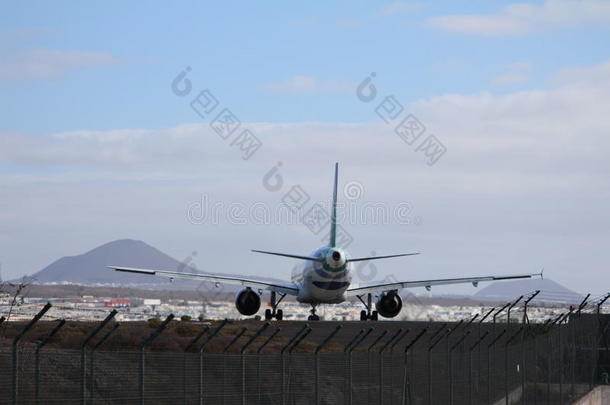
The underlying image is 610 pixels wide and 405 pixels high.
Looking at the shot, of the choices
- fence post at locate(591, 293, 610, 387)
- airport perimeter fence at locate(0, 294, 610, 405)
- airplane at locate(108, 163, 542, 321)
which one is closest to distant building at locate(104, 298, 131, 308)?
airplane at locate(108, 163, 542, 321)

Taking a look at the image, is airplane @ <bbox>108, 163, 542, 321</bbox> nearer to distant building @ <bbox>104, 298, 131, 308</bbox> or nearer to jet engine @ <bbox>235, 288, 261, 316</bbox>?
jet engine @ <bbox>235, 288, 261, 316</bbox>

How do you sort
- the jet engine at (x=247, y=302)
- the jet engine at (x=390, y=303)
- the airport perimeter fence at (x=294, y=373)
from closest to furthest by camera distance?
the airport perimeter fence at (x=294, y=373) < the jet engine at (x=247, y=302) < the jet engine at (x=390, y=303)

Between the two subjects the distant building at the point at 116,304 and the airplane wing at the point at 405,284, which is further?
the distant building at the point at 116,304

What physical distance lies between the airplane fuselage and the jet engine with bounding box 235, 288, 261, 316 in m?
2.55

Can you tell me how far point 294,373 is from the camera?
21750 mm

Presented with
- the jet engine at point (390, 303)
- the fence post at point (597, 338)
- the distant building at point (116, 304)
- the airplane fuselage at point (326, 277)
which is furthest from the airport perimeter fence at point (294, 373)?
the distant building at point (116, 304)

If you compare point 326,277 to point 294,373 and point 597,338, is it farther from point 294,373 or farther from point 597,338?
point 294,373

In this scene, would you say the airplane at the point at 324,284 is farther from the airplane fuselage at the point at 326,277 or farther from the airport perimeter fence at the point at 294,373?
the airport perimeter fence at the point at 294,373

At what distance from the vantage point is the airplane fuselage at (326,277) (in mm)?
61906

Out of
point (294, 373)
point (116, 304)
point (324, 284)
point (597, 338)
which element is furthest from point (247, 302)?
point (116, 304)

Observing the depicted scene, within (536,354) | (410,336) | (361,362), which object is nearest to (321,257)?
(410,336)

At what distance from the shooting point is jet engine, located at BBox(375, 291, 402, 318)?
2714 inches

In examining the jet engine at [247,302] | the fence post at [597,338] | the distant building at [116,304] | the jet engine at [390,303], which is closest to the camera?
the fence post at [597,338]

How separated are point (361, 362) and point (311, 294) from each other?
136ft
